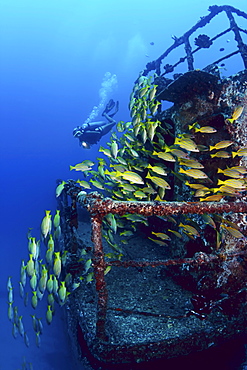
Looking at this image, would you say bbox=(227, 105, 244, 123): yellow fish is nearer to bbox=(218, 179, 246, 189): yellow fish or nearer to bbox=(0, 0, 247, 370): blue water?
bbox=(218, 179, 246, 189): yellow fish

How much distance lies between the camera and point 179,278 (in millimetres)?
3871

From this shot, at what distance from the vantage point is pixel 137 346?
97.3 inches

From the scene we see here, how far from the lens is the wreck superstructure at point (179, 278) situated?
2.27 m

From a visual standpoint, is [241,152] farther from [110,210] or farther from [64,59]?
[64,59]

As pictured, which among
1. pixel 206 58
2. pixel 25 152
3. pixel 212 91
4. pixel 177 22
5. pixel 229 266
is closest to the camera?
pixel 229 266

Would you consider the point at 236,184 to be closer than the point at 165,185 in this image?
Yes

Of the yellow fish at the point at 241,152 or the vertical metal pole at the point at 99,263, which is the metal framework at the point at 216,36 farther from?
the vertical metal pole at the point at 99,263

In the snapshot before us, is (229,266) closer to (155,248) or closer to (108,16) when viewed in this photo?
(155,248)

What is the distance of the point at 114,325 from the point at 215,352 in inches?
49.5

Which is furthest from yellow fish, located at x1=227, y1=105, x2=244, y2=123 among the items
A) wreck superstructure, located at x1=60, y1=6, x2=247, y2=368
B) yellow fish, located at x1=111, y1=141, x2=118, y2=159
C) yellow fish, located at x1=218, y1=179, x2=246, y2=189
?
yellow fish, located at x1=111, y1=141, x2=118, y2=159

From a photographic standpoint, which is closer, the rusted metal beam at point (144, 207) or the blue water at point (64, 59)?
the rusted metal beam at point (144, 207)

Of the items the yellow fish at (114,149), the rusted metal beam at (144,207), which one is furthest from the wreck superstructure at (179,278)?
the yellow fish at (114,149)

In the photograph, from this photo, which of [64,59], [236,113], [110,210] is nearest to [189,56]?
[236,113]

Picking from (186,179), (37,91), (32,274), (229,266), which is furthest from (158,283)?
(37,91)
